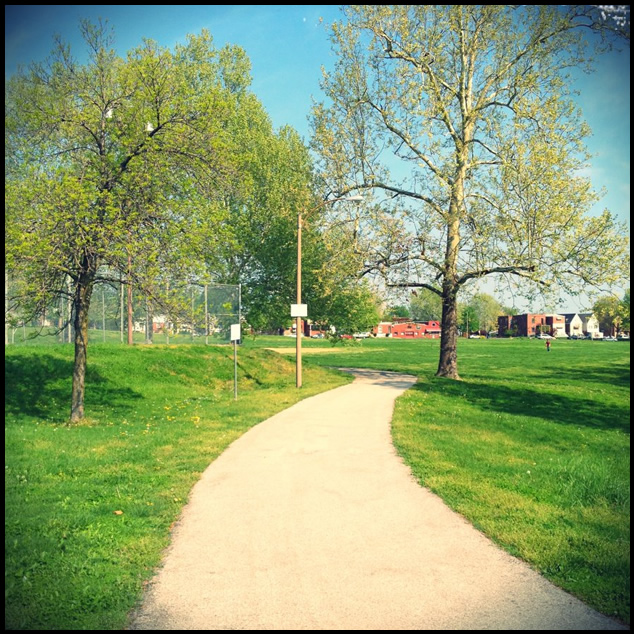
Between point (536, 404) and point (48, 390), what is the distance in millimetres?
15946

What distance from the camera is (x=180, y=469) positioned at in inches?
378

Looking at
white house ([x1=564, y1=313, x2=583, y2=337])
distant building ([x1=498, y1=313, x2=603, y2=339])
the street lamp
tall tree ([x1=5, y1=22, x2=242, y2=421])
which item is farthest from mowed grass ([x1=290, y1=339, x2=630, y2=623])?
white house ([x1=564, y1=313, x2=583, y2=337])

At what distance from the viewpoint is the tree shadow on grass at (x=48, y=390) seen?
52.9 feet

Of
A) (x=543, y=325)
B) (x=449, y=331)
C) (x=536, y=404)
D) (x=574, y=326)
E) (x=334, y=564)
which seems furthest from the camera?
(x=574, y=326)

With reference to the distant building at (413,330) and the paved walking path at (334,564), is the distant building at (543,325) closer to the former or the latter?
the distant building at (413,330)

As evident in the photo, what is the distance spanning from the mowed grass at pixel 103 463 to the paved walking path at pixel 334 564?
0.43 meters

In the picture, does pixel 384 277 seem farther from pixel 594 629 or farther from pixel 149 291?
pixel 594 629

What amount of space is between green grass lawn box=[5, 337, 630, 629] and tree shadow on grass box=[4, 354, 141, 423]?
0.06 m

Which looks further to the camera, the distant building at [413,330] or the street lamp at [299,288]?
the distant building at [413,330]

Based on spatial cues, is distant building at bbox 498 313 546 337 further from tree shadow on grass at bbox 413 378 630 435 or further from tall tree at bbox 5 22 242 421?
tall tree at bbox 5 22 242 421

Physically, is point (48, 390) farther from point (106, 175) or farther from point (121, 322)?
point (121, 322)

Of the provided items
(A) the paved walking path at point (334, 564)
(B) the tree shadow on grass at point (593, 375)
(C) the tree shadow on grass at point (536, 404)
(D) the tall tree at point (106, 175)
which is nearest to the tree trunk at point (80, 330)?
(D) the tall tree at point (106, 175)

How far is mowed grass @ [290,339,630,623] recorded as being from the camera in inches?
227

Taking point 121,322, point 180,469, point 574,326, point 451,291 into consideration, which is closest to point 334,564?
point 180,469
